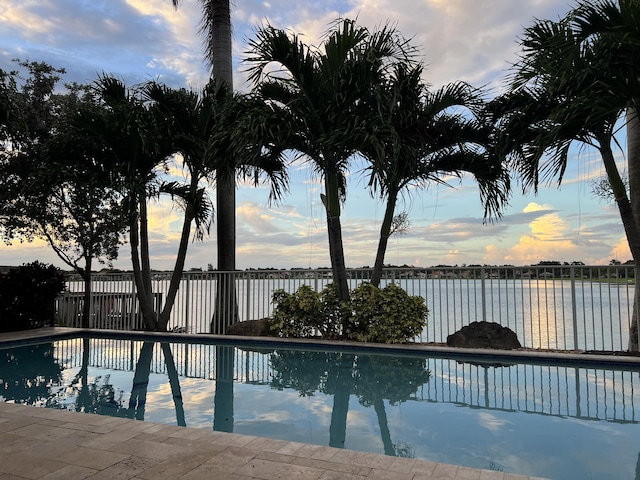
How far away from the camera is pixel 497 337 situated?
7191 mm

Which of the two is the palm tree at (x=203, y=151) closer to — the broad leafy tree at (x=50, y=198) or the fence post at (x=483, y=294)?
the broad leafy tree at (x=50, y=198)

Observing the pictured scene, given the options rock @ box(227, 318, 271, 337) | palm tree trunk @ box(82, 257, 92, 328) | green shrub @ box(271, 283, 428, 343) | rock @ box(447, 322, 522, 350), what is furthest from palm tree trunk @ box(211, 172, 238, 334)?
rock @ box(447, 322, 522, 350)

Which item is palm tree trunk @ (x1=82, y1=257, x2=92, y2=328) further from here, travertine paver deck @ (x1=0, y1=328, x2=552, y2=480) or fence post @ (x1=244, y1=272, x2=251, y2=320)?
travertine paver deck @ (x1=0, y1=328, x2=552, y2=480)

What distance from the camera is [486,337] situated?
283 inches

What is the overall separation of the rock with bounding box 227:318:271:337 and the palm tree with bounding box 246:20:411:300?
3.43 metres

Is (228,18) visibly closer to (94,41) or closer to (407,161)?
(94,41)

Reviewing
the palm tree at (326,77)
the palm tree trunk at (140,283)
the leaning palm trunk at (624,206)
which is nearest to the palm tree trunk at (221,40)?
the palm tree at (326,77)

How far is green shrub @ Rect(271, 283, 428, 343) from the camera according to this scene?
298 inches

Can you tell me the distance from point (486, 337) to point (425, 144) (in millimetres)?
3344

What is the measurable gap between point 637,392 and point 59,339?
9845mm

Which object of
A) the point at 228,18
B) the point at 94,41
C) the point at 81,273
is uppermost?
the point at 228,18

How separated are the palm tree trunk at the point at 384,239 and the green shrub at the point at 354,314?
1.64 feet

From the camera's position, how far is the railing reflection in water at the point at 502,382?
4582 millimetres

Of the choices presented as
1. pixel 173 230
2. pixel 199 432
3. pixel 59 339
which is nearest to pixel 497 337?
pixel 199 432
